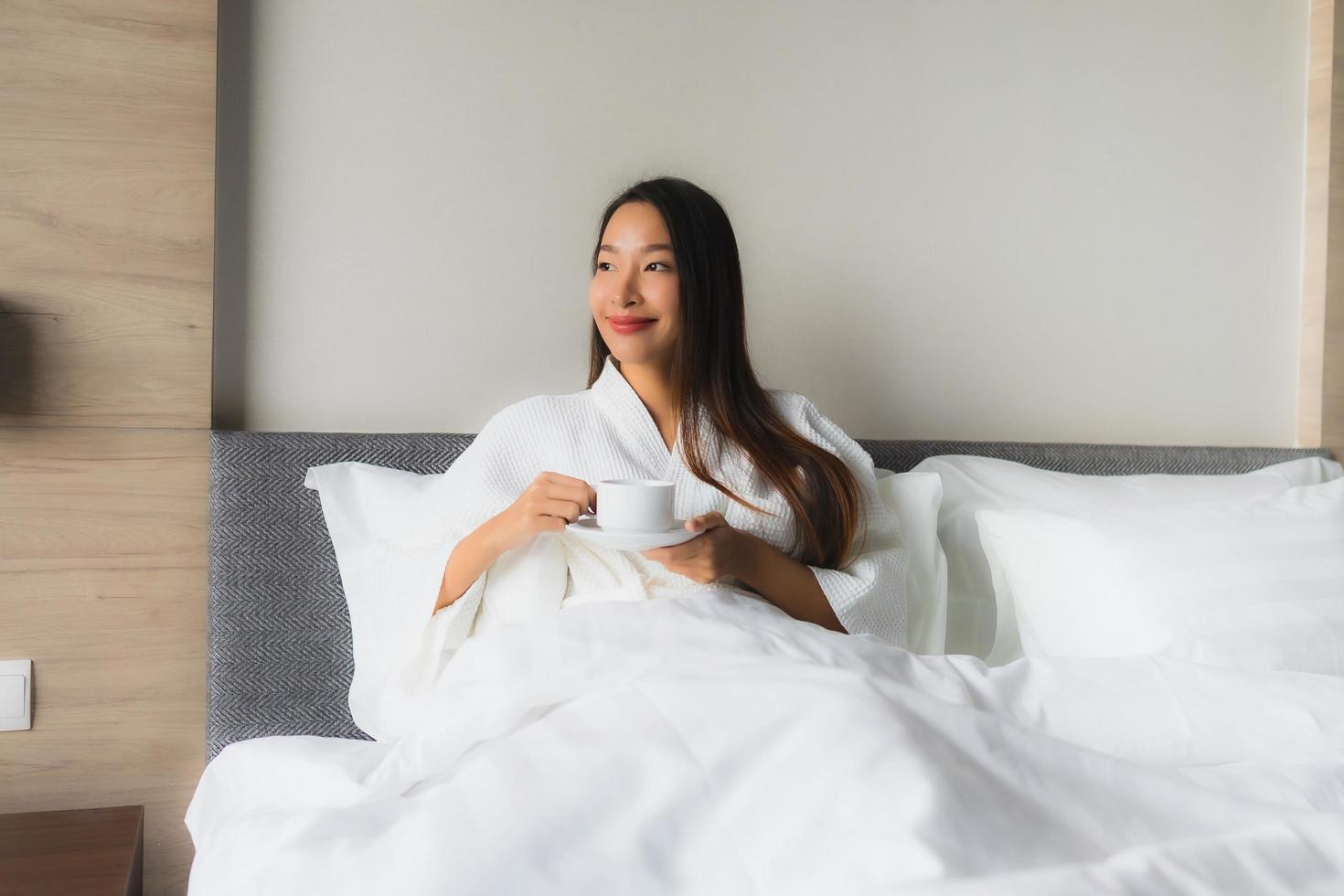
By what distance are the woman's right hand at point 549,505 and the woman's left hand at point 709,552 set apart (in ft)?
0.33

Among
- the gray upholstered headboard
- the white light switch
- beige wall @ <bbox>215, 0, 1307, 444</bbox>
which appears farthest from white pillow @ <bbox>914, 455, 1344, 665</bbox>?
the white light switch

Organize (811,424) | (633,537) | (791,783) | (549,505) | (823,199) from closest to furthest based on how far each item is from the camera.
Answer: (791,783) < (633,537) < (549,505) < (811,424) < (823,199)

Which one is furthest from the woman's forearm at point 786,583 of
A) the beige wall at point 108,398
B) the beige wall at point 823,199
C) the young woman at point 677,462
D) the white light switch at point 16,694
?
the white light switch at point 16,694

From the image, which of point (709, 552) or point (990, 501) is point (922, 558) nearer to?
point (990, 501)

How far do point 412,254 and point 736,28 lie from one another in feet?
2.26

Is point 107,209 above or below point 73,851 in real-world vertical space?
above

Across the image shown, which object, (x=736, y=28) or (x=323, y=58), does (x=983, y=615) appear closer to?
(x=736, y=28)

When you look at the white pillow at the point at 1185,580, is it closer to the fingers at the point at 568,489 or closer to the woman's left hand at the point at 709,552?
the woman's left hand at the point at 709,552

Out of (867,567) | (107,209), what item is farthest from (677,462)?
(107,209)

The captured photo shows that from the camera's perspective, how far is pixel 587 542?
1305 millimetres

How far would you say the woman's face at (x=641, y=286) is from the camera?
55.7 inches

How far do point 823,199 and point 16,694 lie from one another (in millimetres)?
1471

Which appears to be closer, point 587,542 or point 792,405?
point 587,542

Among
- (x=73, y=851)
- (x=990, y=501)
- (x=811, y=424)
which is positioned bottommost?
(x=73, y=851)
